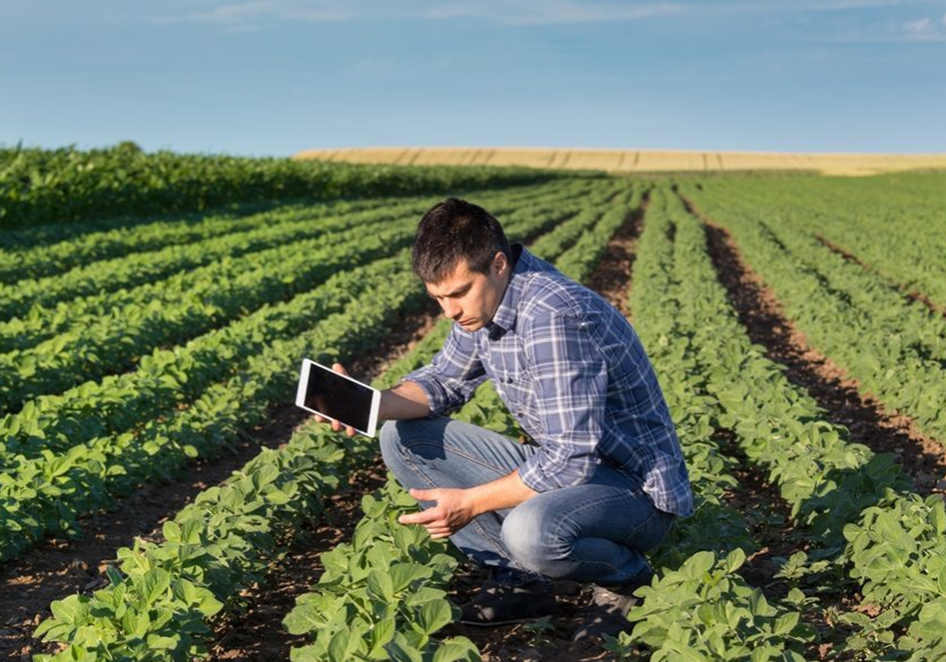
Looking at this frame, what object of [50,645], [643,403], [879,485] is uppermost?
[643,403]

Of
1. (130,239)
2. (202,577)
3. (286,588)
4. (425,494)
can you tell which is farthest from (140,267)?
(425,494)

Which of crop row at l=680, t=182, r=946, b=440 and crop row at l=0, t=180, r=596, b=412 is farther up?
crop row at l=680, t=182, r=946, b=440

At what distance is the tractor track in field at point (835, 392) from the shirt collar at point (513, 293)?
2.77 metres

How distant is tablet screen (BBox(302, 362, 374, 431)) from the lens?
4125 millimetres

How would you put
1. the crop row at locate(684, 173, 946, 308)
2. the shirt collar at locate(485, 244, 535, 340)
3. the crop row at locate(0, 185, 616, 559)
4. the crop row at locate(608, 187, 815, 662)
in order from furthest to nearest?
the crop row at locate(684, 173, 946, 308) < the crop row at locate(0, 185, 616, 559) < the shirt collar at locate(485, 244, 535, 340) < the crop row at locate(608, 187, 815, 662)

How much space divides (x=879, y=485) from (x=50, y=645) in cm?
392

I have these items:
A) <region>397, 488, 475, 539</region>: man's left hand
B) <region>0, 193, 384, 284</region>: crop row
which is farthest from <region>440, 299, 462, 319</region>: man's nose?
<region>0, 193, 384, 284</region>: crop row

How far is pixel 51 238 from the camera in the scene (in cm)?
1956

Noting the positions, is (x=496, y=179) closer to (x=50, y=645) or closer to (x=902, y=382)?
(x=902, y=382)

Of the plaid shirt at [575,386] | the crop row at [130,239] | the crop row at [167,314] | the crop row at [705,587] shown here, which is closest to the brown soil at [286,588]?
the plaid shirt at [575,386]

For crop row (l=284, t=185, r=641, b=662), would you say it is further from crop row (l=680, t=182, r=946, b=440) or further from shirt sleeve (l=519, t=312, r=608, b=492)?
crop row (l=680, t=182, r=946, b=440)

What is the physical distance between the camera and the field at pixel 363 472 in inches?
145

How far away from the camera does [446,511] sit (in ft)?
12.7

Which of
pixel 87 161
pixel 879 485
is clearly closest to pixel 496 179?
pixel 87 161
